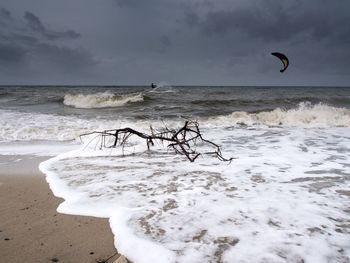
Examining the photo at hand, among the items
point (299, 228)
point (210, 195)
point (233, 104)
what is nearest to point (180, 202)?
point (210, 195)

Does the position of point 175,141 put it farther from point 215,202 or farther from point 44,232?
point 44,232

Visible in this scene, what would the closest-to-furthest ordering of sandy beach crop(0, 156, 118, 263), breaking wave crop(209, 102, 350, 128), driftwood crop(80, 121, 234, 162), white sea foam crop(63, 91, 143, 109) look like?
sandy beach crop(0, 156, 118, 263) < driftwood crop(80, 121, 234, 162) < breaking wave crop(209, 102, 350, 128) < white sea foam crop(63, 91, 143, 109)

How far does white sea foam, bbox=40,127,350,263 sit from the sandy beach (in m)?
0.12

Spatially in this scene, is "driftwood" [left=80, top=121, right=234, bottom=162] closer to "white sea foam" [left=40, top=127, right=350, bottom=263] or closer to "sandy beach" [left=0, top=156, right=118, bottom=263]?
"white sea foam" [left=40, top=127, right=350, bottom=263]

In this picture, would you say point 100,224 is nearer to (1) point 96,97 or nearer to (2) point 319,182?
(2) point 319,182

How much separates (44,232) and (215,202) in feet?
4.84

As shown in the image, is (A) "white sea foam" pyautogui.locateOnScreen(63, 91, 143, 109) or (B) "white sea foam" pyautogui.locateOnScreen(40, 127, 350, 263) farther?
(A) "white sea foam" pyautogui.locateOnScreen(63, 91, 143, 109)

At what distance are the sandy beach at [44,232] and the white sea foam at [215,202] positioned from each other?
0.12 meters

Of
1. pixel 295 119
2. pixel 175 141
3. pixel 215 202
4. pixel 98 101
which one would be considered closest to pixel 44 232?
pixel 215 202

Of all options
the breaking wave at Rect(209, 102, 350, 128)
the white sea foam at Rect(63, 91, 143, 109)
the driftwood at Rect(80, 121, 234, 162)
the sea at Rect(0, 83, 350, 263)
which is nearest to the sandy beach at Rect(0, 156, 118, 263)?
the sea at Rect(0, 83, 350, 263)

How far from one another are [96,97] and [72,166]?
1709 centimetres

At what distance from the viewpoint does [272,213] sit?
111 inches

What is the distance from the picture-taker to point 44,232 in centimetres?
251

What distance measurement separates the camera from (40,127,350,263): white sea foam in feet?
7.38
